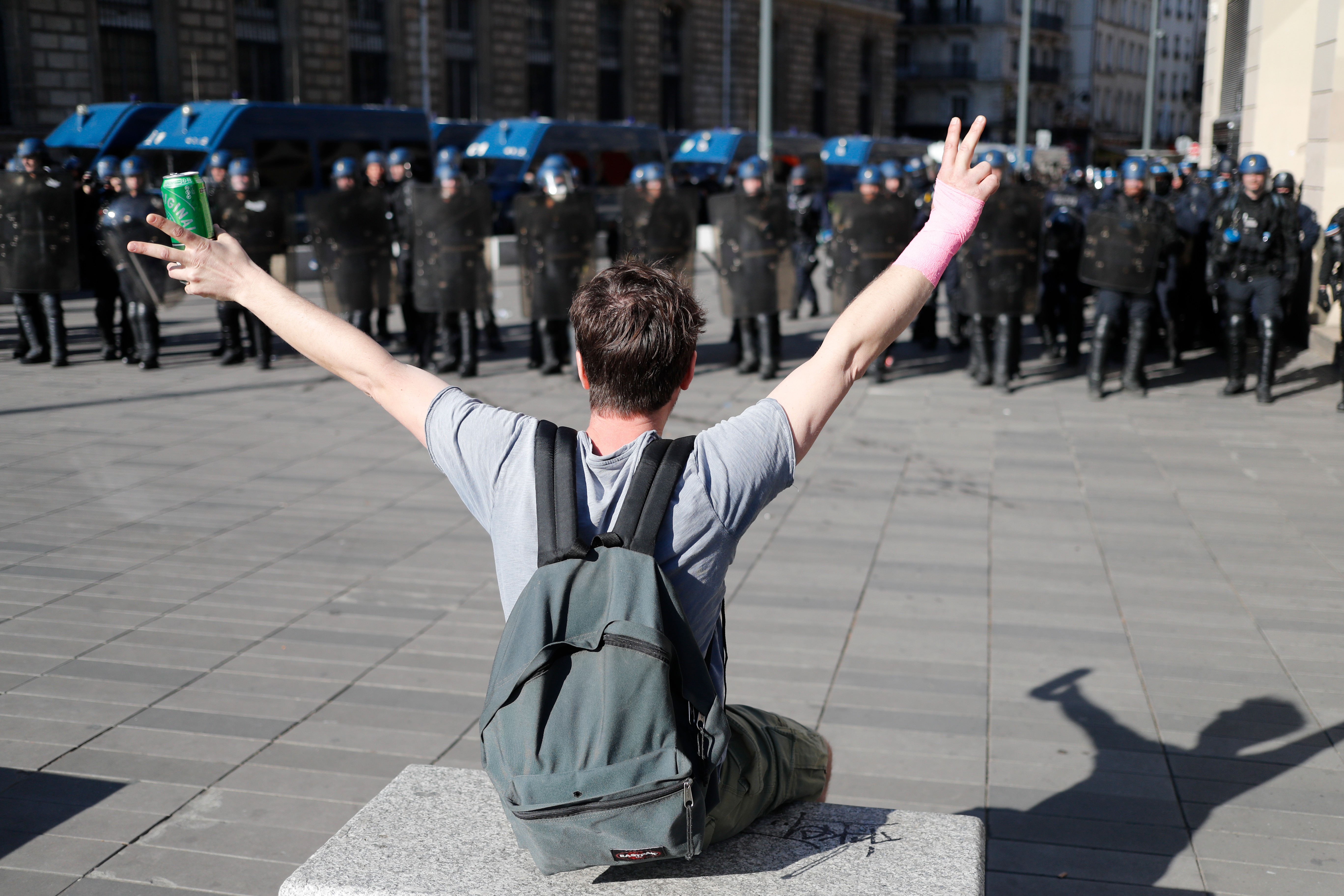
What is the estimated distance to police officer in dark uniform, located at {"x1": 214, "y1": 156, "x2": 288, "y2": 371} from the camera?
37.2 feet

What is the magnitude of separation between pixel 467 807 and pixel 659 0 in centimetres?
4327

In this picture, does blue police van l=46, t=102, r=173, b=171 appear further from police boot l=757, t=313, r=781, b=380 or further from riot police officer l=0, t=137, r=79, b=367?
police boot l=757, t=313, r=781, b=380

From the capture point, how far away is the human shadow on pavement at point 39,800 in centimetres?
328

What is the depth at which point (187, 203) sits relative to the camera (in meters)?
2.19

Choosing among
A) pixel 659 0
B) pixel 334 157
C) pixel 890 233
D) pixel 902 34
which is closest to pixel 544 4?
pixel 659 0

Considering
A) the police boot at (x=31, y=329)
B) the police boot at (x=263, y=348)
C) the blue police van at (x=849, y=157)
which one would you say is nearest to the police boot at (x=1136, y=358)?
the police boot at (x=263, y=348)

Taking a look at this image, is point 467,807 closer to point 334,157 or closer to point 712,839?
point 712,839

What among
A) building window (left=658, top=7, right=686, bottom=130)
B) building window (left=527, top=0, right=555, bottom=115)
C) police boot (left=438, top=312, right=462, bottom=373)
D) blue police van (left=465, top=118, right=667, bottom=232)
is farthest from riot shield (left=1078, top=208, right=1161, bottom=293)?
building window (left=658, top=7, right=686, bottom=130)

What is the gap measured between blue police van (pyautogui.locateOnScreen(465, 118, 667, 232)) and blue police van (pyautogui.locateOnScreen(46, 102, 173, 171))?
5.30 metres

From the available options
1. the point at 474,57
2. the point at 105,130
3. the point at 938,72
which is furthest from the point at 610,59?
the point at 938,72

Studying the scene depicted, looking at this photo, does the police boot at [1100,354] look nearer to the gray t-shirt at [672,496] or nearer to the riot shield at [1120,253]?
the riot shield at [1120,253]

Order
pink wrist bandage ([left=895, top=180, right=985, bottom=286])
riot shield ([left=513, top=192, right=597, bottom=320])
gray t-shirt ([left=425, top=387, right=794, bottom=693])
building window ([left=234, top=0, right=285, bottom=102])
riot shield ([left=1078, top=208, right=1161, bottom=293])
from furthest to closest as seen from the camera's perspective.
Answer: building window ([left=234, top=0, right=285, bottom=102]) → riot shield ([left=513, top=192, right=597, bottom=320]) → riot shield ([left=1078, top=208, right=1161, bottom=293]) → pink wrist bandage ([left=895, top=180, right=985, bottom=286]) → gray t-shirt ([left=425, top=387, right=794, bottom=693])

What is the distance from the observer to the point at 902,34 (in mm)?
68938

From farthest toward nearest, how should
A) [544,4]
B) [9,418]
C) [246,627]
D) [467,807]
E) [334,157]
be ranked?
[544,4] → [334,157] → [9,418] → [246,627] → [467,807]
